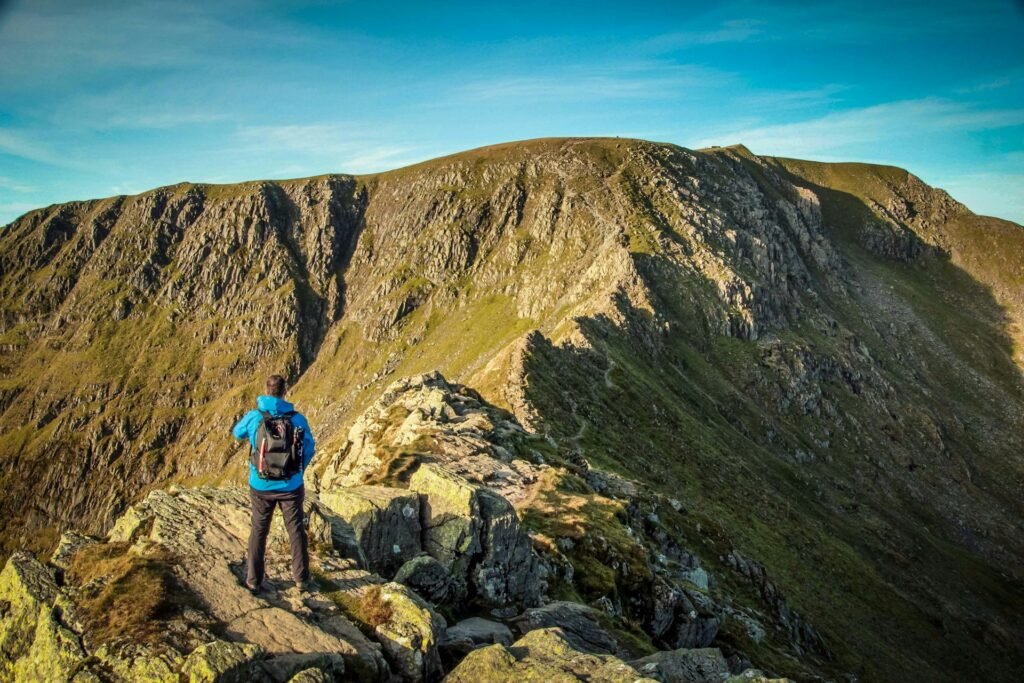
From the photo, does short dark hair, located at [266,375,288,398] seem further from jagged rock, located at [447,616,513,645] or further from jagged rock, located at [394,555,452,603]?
jagged rock, located at [447,616,513,645]

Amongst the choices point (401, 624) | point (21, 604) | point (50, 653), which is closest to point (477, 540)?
point (401, 624)

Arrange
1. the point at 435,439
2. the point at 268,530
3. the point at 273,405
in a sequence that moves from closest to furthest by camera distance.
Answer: the point at 268,530
the point at 273,405
the point at 435,439

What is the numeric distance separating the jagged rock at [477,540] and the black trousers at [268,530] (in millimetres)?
6803

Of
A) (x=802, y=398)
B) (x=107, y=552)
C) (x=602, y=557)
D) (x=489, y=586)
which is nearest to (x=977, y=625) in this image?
(x=802, y=398)

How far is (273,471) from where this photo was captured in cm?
1488

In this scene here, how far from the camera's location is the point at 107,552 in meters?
15.5

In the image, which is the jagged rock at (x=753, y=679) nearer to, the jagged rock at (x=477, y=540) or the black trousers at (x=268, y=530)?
the jagged rock at (x=477, y=540)

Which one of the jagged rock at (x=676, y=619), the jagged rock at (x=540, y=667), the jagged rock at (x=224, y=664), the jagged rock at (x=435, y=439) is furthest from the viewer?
the jagged rock at (x=435, y=439)

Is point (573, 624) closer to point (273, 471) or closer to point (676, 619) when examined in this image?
point (273, 471)

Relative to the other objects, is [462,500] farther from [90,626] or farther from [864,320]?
[864,320]

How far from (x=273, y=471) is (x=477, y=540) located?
1017 cm

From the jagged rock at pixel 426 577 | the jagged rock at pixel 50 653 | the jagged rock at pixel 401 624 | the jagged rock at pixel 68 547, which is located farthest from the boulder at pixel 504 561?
the jagged rock at pixel 50 653

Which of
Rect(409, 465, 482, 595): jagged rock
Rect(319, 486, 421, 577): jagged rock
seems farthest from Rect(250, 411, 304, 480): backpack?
Rect(409, 465, 482, 595): jagged rock

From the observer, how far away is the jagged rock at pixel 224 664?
1161 cm
